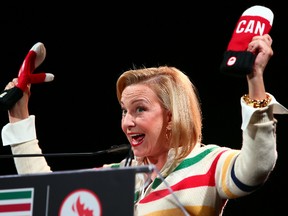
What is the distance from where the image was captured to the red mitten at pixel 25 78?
6.68 ft

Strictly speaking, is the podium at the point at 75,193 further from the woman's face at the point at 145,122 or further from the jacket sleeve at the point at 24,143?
the jacket sleeve at the point at 24,143

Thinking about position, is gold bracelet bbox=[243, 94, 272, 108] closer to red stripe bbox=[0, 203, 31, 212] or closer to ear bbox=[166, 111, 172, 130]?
ear bbox=[166, 111, 172, 130]

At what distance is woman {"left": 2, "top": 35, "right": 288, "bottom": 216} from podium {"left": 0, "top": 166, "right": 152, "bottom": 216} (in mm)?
353

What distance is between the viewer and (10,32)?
9.91 feet

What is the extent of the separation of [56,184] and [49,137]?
189 cm

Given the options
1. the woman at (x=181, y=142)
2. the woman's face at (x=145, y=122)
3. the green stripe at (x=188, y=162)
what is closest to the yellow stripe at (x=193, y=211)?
the woman at (x=181, y=142)

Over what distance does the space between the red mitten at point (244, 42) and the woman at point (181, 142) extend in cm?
2

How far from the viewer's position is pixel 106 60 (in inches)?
118

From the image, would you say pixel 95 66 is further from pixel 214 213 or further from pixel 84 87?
pixel 214 213

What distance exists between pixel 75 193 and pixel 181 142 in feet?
2.41

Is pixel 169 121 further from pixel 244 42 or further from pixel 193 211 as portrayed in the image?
pixel 244 42

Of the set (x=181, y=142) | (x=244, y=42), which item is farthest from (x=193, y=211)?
(x=244, y=42)

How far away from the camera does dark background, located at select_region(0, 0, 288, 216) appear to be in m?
2.80

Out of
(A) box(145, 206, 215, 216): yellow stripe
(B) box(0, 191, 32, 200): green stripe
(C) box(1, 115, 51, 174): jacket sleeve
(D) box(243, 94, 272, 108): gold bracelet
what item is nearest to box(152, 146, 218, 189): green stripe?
(A) box(145, 206, 215, 216): yellow stripe
